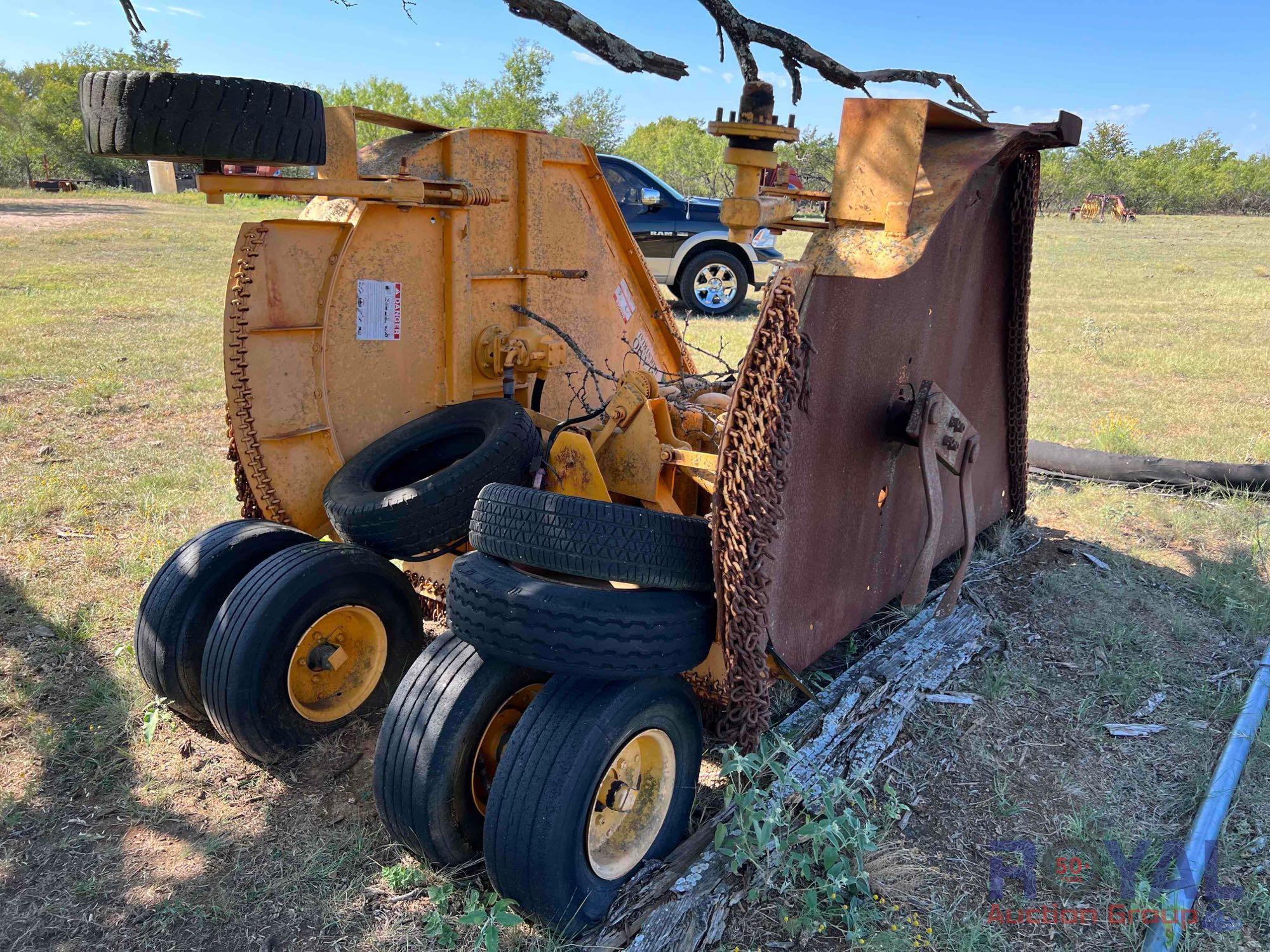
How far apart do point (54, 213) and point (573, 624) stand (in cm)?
3221

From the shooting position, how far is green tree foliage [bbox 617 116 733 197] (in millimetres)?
47594

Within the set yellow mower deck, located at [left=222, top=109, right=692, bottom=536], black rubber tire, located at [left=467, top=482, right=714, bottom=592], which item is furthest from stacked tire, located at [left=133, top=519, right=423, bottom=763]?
black rubber tire, located at [left=467, top=482, right=714, bottom=592]

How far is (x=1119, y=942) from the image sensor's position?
2422mm

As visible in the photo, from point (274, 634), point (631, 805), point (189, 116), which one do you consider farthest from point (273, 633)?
point (189, 116)

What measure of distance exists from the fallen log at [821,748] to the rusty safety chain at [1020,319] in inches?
38.1

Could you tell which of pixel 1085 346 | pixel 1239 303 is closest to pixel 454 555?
pixel 1085 346

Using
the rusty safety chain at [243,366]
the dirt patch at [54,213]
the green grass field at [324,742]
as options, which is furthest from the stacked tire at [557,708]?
the dirt patch at [54,213]

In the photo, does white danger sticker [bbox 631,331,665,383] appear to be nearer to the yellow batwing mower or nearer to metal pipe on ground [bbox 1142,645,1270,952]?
the yellow batwing mower

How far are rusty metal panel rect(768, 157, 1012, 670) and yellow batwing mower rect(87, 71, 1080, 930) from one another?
0.01 meters

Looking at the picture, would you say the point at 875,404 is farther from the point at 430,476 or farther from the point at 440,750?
the point at 440,750

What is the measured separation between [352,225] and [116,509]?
9.74ft

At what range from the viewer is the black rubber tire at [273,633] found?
2.91m

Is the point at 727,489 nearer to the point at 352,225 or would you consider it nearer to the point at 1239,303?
the point at 352,225

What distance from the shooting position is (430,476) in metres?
3.37
